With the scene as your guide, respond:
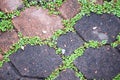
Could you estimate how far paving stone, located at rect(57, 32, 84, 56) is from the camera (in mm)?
2961

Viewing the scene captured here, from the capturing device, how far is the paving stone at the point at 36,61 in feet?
9.17

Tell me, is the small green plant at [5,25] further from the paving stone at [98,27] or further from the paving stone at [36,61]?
the paving stone at [98,27]

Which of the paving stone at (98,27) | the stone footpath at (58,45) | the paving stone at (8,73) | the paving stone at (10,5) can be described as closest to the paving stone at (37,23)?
the stone footpath at (58,45)

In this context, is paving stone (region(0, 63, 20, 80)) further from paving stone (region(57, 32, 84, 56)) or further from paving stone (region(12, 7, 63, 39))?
paving stone (region(57, 32, 84, 56))

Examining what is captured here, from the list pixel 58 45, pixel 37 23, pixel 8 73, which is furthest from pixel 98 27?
pixel 8 73

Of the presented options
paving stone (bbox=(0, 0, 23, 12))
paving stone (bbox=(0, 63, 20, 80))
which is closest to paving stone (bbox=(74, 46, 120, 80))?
paving stone (bbox=(0, 63, 20, 80))

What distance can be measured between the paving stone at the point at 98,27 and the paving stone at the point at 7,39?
668 mm

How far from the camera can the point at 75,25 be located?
123 inches

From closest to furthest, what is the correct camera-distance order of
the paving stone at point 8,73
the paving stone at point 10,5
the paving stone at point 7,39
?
the paving stone at point 8,73 → the paving stone at point 7,39 → the paving stone at point 10,5

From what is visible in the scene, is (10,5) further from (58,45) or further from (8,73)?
(8,73)

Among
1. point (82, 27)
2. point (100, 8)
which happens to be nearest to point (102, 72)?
point (82, 27)

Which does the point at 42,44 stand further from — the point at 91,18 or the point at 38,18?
the point at 91,18

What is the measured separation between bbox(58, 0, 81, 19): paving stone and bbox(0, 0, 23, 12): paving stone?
1.52 ft

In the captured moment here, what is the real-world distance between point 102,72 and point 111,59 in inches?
7.1
